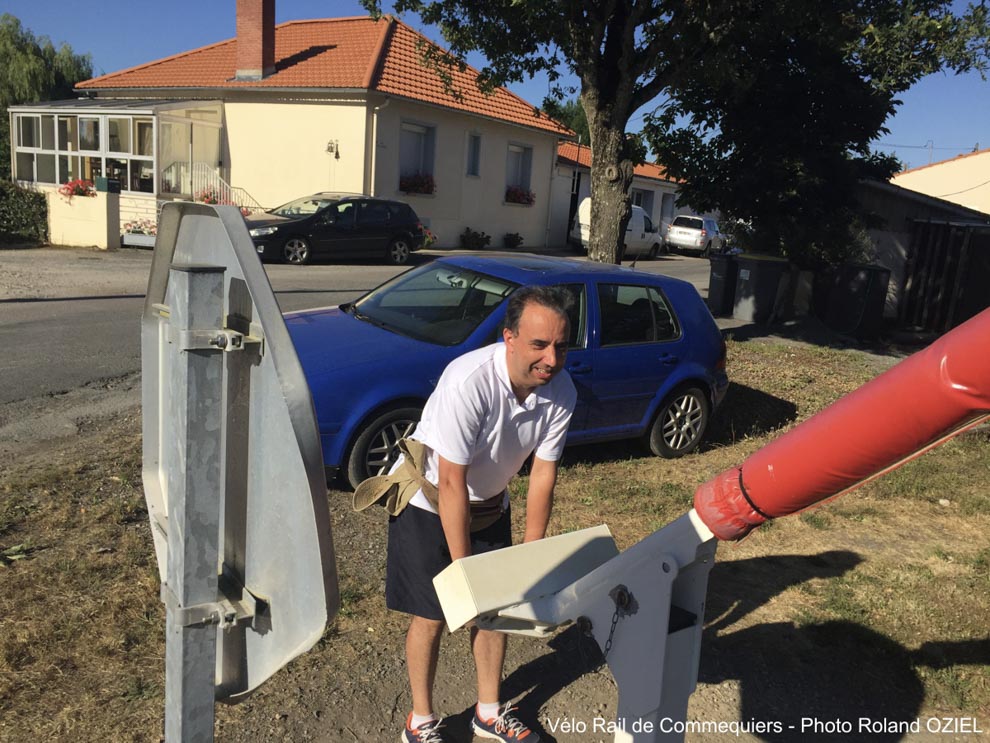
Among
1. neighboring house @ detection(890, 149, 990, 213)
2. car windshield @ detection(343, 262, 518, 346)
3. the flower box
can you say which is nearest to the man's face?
car windshield @ detection(343, 262, 518, 346)

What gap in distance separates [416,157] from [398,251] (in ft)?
19.6

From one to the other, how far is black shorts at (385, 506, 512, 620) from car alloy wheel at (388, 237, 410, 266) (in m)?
17.5

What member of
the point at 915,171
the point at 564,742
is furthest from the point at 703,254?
the point at 564,742

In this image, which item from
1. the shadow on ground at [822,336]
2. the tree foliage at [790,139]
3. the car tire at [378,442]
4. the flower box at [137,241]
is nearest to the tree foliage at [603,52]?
the tree foliage at [790,139]

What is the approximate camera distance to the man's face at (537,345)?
8.36ft

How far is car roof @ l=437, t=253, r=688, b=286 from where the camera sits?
6.11 m

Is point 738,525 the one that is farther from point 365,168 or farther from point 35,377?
point 365,168

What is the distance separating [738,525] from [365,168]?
2205 cm

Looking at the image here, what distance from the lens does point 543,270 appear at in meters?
6.27

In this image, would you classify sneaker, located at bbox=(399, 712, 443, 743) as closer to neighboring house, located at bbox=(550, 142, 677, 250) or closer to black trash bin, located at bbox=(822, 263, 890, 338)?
black trash bin, located at bbox=(822, 263, 890, 338)

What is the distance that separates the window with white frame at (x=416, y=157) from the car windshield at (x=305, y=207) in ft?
15.2

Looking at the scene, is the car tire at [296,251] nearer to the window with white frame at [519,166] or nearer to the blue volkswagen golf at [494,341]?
the window with white frame at [519,166]

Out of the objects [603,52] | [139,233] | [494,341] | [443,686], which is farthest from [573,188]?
[443,686]

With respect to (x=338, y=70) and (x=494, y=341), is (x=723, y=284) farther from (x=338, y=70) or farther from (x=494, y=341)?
(x=338, y=70)
